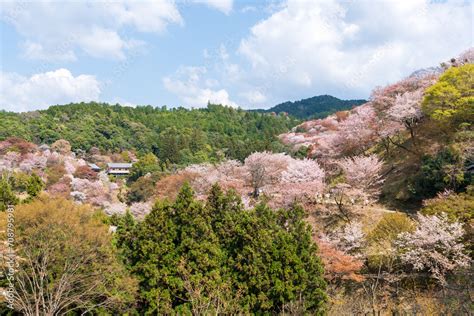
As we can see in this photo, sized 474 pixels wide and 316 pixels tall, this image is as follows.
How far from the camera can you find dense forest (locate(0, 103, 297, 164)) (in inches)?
2175

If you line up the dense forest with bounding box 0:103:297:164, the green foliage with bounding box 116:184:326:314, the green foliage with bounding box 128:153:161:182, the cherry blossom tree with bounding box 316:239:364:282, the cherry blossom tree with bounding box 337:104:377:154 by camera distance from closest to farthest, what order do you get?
the green foliage with bounding box 116:184:326:314 < the cherry blossom tree with bounding box 316:239:364:282 < the cherry blossom tree with bounding box 337:104:377:154 < the green foliage with bounding box 128:153:161:182 < the dense forest with bounding box 0:103:297:164

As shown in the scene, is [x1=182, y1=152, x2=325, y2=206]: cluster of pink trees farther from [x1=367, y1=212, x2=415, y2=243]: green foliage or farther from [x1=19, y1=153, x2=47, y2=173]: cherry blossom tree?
[x1=19, y1=153, x2=47, y2=173]: cherry blossom tree

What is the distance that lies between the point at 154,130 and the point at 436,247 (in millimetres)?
69262

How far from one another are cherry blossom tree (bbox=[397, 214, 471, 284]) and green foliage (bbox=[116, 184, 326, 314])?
3.90 metres

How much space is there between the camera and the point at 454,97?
20.3m

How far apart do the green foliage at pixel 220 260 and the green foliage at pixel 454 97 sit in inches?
484

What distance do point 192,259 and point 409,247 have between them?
26.4 ft

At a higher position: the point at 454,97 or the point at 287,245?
the point at 454,97

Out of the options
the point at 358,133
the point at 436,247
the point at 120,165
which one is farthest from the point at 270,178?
the point at 120,165

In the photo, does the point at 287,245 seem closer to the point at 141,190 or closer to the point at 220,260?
the point at 220,260

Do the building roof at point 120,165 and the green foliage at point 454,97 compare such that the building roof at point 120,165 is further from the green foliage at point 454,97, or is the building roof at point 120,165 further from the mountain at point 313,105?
the mountain at point 313,105

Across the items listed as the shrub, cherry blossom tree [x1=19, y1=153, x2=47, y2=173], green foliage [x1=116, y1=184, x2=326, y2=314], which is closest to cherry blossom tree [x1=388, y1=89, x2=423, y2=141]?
green foliage [x1=116, y1=184, x2=326, y2=314]

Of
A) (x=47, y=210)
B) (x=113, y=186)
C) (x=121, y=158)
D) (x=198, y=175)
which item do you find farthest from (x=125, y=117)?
(x=47, y=210)

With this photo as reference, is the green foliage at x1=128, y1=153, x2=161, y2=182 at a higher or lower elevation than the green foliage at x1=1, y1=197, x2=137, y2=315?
higher
